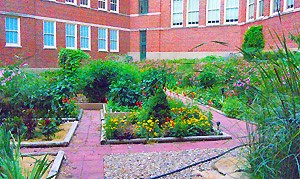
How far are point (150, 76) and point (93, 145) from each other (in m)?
3.38

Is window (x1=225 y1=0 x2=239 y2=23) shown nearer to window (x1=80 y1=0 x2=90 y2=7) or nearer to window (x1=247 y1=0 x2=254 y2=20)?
window (x1=247 y1=0 x2=254 y2=20)

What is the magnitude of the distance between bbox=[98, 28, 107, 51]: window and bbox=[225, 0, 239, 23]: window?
1014cm

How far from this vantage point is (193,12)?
1073 inches

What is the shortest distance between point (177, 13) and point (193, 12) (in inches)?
57.5

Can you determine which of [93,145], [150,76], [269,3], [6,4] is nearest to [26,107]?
[93,145]

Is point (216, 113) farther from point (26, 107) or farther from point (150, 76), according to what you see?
point (26, 107)

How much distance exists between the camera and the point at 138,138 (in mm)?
5660

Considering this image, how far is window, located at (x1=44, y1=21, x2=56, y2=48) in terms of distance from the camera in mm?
22656

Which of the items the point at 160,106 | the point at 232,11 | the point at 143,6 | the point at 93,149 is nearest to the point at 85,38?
the point at 143,6

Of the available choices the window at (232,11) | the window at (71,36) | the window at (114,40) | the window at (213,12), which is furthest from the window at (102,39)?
the window at (232,11)

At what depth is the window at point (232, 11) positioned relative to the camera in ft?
82.3

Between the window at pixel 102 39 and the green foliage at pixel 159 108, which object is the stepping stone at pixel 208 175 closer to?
the green foliage at pixel 159 108

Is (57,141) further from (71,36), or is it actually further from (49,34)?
(71,36)

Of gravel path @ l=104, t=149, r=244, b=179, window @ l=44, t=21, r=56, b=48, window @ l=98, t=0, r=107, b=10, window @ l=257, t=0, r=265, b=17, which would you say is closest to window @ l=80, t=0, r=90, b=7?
window @ l=98, t=0, r=107, b=10
